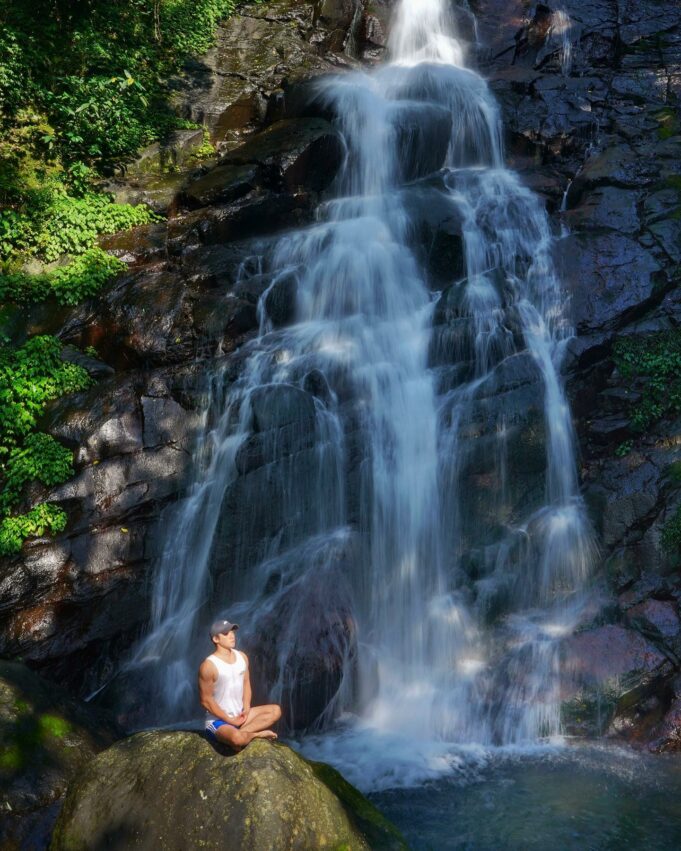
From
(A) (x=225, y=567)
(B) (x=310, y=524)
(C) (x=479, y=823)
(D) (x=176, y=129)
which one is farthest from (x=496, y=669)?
(D) (x=176, y=129)

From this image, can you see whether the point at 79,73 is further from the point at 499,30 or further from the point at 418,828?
the point at 418,828

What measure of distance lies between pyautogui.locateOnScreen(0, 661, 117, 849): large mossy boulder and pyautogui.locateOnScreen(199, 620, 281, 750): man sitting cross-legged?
5.92 ft

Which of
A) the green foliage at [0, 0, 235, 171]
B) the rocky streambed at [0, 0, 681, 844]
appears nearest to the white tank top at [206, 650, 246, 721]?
the rocky streambed at [0, 0, 681, 844]

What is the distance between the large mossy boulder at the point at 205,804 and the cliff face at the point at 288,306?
13.2 feet

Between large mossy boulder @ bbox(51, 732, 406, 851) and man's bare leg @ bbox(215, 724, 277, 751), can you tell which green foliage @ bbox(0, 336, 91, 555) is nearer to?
large mossy boulder @ bbox(51, 732, 406, 851)

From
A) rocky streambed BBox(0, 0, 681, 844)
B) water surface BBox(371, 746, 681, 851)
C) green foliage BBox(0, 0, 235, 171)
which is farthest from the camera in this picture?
green foliage BBox(0, 0, 235, 171)

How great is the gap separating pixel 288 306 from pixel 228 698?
8046 mm

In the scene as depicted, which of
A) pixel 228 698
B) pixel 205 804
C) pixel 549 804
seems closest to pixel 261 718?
pixel 228 698

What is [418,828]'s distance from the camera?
624cm

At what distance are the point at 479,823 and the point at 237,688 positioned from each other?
2746mm

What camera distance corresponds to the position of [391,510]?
9.93 metres

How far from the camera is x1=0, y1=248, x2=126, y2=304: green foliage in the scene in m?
12.1

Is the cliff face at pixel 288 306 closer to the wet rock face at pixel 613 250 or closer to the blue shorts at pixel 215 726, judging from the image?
the wet rock face at pixel 613 250

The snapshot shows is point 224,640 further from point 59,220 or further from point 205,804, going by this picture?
point 59,220
